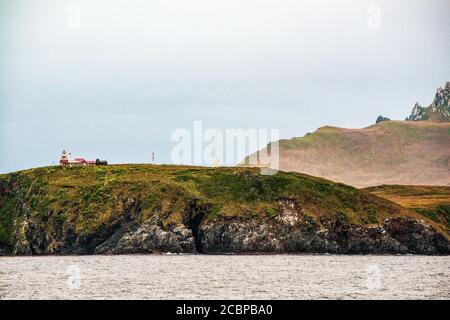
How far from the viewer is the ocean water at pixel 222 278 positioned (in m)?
105

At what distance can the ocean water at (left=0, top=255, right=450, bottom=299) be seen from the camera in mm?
Answer: 105000

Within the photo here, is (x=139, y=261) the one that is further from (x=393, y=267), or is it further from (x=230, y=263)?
(x=393, y=267)

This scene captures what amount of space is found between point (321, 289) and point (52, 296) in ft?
126

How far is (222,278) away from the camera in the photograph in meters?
129

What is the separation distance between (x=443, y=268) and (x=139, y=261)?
65336 millimetres

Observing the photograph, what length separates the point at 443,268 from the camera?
529 ft
